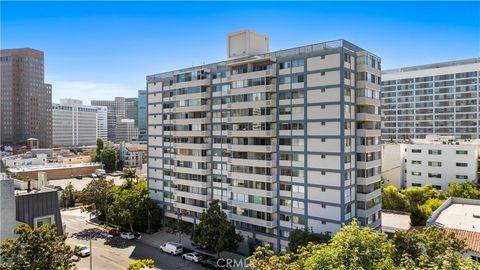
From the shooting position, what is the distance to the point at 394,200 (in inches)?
2249

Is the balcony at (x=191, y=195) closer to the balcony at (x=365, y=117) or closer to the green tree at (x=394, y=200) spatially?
the balcony at (x=365, y=117)

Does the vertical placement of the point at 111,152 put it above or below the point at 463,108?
below

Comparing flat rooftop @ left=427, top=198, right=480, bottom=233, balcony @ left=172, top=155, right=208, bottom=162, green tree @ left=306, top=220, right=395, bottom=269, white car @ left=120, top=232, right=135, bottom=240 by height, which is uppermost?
balcony @ left=172, top=155, right=208, bottom=162

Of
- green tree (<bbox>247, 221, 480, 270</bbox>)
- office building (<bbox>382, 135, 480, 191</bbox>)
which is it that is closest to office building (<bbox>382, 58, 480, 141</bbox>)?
office building (<bbox>382, 135, 480, 191</bbox>)

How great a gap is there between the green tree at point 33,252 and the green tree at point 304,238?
2473cm

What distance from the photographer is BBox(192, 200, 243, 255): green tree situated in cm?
4009

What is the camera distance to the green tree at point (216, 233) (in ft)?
132

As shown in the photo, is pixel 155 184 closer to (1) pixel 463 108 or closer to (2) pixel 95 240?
(2) pixel 95 240

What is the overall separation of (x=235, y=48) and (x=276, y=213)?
88.2 feet

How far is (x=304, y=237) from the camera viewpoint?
1464 inches

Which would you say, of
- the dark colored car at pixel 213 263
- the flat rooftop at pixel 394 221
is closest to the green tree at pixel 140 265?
the dark colored car at pixel 213 263

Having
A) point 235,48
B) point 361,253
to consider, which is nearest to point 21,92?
point 235,48

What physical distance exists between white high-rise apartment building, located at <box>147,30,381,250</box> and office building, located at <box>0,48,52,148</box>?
16565cm

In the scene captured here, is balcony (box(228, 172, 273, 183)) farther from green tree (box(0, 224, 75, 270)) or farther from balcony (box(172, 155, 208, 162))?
green tree (box(0, 224, 75, 270))
